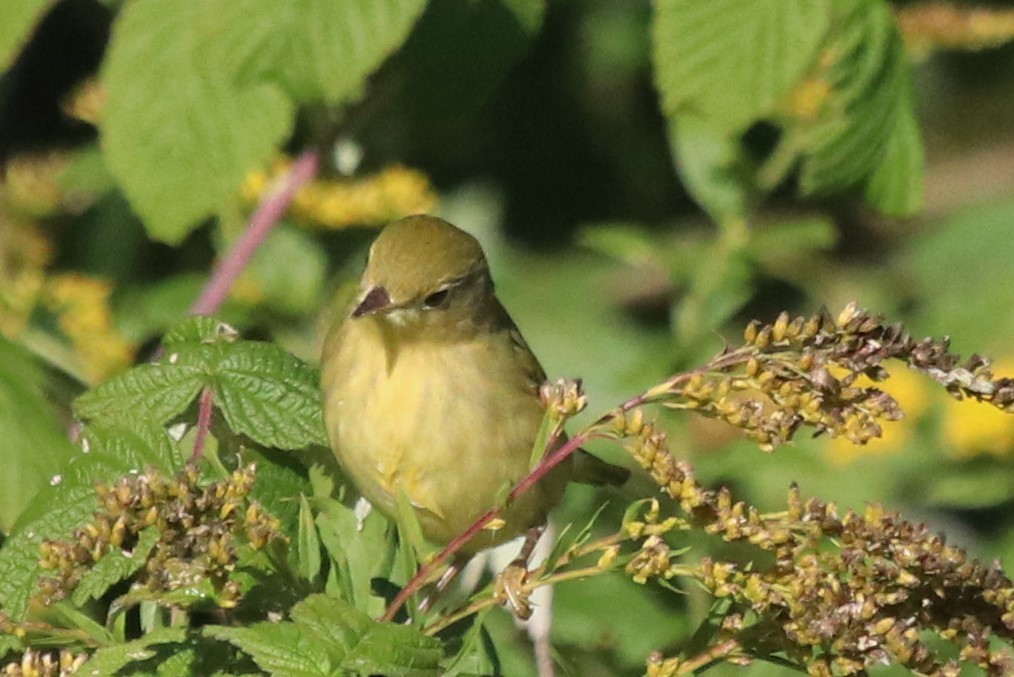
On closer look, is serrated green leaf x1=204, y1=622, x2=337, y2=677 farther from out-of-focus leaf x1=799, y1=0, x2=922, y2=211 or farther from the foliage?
out-of-focus leaf x1=799, y1=0, x2=922, y2=211

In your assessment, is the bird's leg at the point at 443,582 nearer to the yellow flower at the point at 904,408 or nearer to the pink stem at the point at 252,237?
the pink stem at the point at 252,237

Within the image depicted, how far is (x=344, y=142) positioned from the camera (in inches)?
159

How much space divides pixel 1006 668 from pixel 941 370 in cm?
38

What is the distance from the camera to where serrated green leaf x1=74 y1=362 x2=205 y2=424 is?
240cm

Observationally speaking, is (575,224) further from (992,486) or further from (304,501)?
(304,501)

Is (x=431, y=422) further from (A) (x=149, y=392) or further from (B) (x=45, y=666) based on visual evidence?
(B) (x=45, y=666)

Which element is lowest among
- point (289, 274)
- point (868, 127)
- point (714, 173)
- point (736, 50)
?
point (289, 274)

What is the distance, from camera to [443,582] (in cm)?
257

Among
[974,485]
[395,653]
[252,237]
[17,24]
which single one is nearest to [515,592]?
[395,653]

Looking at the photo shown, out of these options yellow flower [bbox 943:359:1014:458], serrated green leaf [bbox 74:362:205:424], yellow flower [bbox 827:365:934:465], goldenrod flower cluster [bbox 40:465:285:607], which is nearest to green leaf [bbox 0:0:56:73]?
serrated green leaf [bbox 74:362:205:424]

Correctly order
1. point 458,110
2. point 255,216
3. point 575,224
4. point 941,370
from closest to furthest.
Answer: point 941,370 < point 458,110 < point 255,216 < point 575,224

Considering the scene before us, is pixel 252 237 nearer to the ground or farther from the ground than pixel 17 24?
nearer to the ground

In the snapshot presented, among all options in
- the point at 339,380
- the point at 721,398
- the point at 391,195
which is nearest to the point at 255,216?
Answer: the point at 391,195

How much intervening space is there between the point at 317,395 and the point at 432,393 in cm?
23
